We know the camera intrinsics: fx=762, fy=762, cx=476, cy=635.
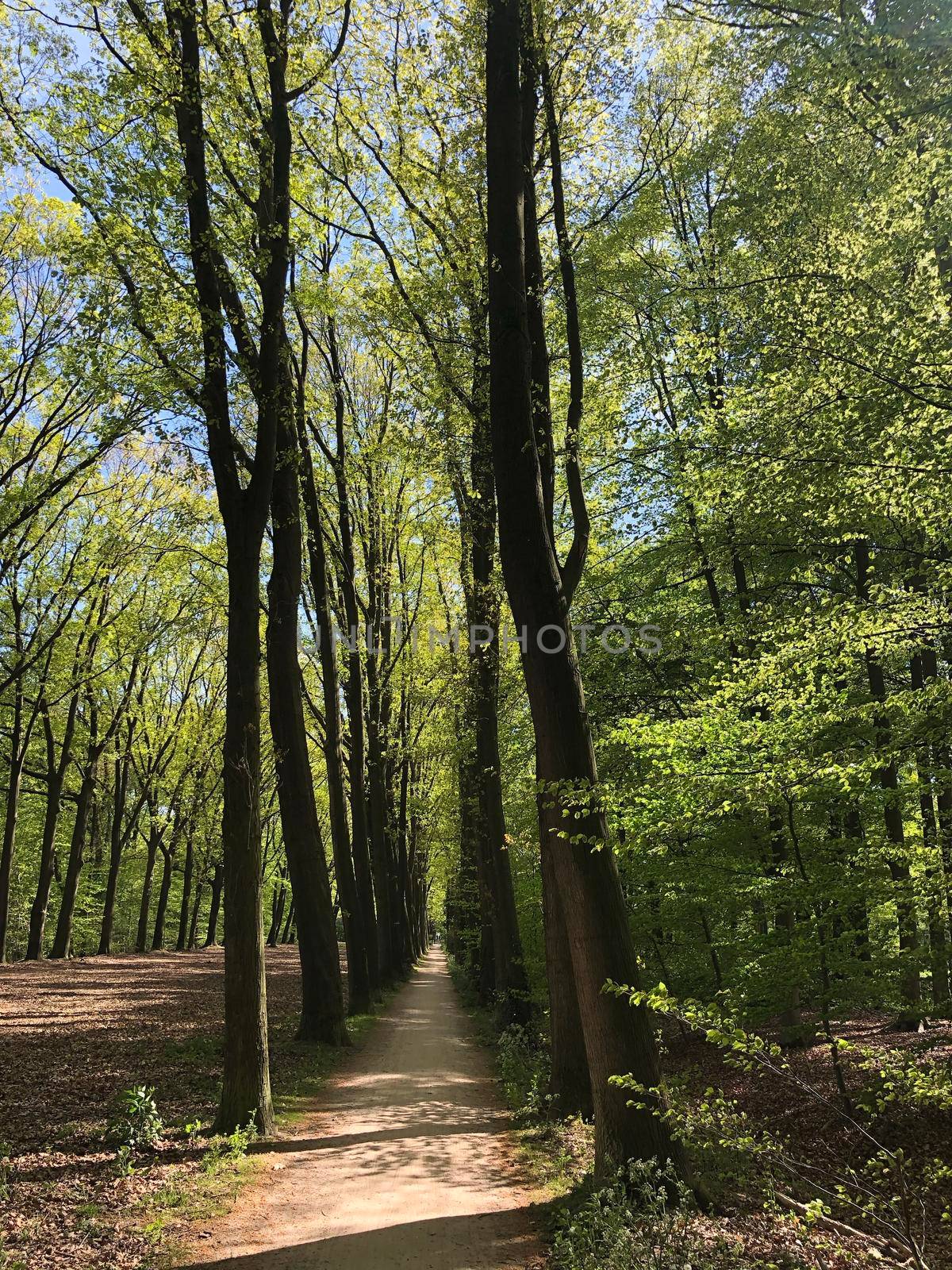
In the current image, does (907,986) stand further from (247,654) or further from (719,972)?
(247,654)

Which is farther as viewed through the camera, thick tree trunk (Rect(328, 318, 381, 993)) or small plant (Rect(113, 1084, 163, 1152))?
thick tree trunk (Rect(328, 318, 381, 993))

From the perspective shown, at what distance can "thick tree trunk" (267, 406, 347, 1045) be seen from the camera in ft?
38.9

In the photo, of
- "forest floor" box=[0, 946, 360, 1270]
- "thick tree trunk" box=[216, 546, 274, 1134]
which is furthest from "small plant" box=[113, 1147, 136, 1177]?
"thick tree trunk" box=[216, 546, 274, 1134]

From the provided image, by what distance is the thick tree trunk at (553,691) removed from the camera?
5.80m

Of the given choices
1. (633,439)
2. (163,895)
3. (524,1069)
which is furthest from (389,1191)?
(163,895)

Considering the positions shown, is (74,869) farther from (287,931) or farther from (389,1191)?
(287,931)

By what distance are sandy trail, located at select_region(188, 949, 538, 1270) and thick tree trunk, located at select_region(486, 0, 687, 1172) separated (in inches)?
45.7

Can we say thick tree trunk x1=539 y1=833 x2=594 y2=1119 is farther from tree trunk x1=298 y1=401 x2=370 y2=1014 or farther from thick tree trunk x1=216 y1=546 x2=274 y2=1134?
tree trunk x1=298 y1=401 x2=370 y2=1014

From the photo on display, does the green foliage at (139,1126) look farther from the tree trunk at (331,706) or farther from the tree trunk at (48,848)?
the tree trunk at (48,848)

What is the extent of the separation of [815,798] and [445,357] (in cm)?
760

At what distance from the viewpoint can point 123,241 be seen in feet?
28.1

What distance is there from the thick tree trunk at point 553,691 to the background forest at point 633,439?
29cm

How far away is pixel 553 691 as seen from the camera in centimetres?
642

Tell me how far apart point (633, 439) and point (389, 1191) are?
12.0 metres
